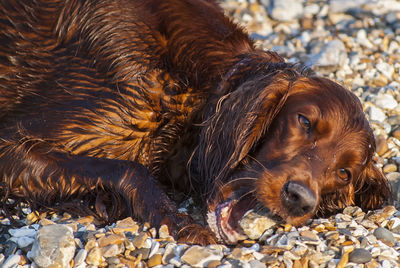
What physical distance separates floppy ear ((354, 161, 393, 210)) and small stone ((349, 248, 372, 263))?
0.74 m

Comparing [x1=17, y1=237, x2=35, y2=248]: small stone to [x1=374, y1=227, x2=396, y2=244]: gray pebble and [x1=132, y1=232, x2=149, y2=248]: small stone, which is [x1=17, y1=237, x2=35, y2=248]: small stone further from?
[x1=374, y1=227, x2=396, y2=244]: gray pebble

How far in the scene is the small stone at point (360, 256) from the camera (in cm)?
326

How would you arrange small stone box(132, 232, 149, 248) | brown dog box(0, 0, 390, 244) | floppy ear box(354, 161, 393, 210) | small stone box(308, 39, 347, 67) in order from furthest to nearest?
small stone box(308, 39, 347, 67) → floppy ear box(354, 161, 393, 210) → brown dog box(0, 0, 390, 244) → small stone box(132, 232, 149, 248)

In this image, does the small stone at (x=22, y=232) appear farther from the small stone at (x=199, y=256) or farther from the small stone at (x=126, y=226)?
the small stone at (x=199, y=256)

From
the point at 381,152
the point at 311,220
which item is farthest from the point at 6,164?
the point at 381,152

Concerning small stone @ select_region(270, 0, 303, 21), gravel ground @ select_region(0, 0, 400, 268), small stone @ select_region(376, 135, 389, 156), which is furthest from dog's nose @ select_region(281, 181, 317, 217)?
small stone @ select_region(270, 0, 303, 21)

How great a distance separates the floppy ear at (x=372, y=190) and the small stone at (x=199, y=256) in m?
1.23

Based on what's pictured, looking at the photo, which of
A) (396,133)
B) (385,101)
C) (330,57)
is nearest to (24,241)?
(396,133)

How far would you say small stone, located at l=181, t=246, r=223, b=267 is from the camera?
3.06 meters

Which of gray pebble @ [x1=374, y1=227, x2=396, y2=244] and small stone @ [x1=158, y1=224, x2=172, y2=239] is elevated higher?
gray pebble @ [x1=374, y1=227, x2=396, y2=244]

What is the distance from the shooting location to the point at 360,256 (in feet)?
10.7

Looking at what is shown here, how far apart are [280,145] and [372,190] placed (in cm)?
82

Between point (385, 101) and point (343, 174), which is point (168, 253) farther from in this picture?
point (385, 101)

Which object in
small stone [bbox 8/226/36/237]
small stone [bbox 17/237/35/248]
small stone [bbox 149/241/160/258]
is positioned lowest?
small stone [bbox 8/226/36/237]
